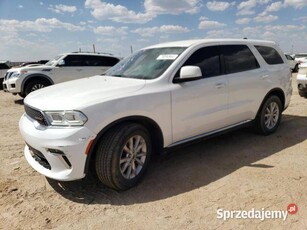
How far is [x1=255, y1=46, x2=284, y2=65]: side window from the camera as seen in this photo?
5.54 m

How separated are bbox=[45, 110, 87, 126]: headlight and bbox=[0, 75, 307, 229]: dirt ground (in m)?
0.92

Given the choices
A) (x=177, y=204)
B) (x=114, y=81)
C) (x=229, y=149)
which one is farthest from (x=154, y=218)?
(x=229, y=149)

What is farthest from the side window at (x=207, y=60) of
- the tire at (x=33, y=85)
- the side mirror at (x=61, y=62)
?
the side mirror at (x=61, y=62)

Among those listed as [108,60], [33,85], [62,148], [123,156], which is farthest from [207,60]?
[108,60]

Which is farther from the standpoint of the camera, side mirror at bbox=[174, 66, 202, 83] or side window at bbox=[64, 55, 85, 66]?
side window at bbox=[64, 55, 85, 66]

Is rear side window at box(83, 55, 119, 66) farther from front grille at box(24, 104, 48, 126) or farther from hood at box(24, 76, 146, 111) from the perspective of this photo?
front grille at box(24, 104, 48, 126)

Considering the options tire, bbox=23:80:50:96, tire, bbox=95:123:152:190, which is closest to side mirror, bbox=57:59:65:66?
→ tire, bbox=23:80:50:96

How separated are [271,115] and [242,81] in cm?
125

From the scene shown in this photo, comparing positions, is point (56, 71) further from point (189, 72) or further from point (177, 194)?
point (177, 194)

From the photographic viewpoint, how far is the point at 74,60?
1205cm

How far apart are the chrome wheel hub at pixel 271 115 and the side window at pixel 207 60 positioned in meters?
1.61

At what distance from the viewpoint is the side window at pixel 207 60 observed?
170 inches

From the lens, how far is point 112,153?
11.0 feet

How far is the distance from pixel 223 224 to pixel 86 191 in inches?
65.4
